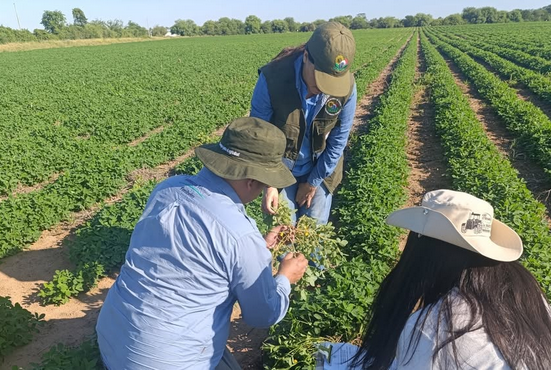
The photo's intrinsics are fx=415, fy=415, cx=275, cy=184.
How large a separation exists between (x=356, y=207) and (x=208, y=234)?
395 centimetres

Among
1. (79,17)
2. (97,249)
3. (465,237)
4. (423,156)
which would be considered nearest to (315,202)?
(465,237)

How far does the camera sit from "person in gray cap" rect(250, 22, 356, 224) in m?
2.79

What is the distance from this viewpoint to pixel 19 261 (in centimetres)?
518

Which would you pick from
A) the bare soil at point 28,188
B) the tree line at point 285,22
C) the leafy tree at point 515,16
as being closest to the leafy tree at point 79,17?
the tree line at point 285,22

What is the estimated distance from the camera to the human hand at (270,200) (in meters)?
3.14

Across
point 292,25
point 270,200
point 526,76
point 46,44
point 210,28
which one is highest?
point 292,25

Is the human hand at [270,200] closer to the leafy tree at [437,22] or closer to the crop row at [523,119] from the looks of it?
the crop row at [523,119]

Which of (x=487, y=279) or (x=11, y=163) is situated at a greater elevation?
(x=487, y=279)

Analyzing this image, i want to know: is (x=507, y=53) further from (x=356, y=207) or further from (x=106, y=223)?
(x=106, y=223)

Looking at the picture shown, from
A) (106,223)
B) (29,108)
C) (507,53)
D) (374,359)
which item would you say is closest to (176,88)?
(29,108)

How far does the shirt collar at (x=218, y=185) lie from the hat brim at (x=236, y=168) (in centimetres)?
6

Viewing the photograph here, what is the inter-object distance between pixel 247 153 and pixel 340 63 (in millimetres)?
1202

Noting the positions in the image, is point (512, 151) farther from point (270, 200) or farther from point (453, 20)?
point (453, 20)

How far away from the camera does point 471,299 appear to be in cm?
158
